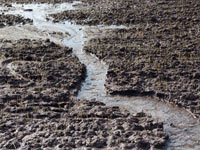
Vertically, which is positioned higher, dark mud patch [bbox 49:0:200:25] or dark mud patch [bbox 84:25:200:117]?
dark mud patch [bbox 49:0:200:25]

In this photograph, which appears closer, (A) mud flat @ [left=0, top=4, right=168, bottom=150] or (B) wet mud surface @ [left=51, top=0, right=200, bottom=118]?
(A) mud flat @ [left=0, top=4, right=168, bottom=150]

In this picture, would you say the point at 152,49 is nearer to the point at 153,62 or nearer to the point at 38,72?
the point at 153,62

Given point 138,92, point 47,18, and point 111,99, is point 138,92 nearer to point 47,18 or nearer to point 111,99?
point 111,99

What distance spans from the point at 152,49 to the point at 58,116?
7.57 metres

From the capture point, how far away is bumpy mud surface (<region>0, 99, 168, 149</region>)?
9.18m

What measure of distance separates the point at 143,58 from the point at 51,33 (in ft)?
27.6

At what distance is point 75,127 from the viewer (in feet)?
32.6

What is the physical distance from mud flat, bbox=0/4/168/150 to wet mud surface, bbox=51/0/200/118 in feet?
5.42

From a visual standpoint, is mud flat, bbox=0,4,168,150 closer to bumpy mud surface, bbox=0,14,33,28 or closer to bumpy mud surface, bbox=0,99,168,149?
bumpy mud surface, bbox=0,99,168,149

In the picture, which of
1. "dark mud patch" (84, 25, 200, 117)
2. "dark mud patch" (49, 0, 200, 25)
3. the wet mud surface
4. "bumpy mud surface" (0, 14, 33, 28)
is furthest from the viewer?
"bumpy mud surface" (0, 14, 33, 28)

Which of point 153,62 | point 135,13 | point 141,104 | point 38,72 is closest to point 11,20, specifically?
point 135,13

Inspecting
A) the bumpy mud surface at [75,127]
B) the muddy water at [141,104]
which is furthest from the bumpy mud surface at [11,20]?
the bumpy mud surface at [75,127]

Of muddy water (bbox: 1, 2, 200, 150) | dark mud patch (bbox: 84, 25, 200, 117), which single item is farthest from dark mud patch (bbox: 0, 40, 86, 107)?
dark mud patch (bbox: 84, 25, 200, 117)

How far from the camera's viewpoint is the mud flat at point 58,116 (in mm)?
9250
